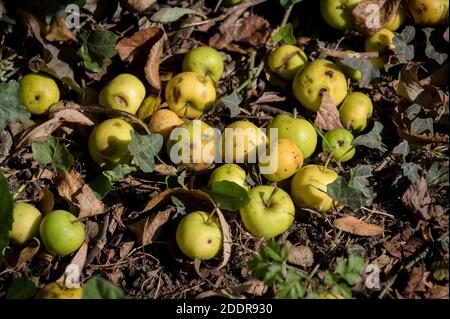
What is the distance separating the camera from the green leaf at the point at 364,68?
3961 millimetres

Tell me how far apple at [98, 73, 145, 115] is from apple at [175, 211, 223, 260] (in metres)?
0.99

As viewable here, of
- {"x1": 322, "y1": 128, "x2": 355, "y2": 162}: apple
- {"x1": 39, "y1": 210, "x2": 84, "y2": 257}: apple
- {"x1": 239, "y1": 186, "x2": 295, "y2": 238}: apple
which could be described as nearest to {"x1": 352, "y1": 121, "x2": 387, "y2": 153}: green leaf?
{"x1": 322, "y1": 128, "x2": 355, "y2": 162}: apple

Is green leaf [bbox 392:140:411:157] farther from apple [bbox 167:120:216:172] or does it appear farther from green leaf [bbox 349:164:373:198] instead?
apple [bbox 167:120:216:172]

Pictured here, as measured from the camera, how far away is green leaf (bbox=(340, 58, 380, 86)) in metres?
3.96

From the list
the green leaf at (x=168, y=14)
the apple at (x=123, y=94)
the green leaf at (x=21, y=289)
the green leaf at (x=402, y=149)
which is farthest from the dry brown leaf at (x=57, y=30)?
the green leaf at (x=402, y=149)

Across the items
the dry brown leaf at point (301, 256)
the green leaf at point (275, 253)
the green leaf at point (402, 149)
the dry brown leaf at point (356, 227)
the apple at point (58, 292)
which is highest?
the green leaf at point (402, 149)

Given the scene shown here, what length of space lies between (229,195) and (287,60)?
1276 millimetres

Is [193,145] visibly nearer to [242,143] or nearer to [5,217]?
[242,143]

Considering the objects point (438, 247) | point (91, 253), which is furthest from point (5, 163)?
point (438, 247)

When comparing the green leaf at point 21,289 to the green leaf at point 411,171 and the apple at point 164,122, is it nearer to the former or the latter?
the apple at point 164,122

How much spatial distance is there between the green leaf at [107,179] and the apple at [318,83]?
4.30 feet

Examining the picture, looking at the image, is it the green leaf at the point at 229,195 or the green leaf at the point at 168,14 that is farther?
the green leaf at the point at 168,14

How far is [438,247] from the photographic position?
3291 mm

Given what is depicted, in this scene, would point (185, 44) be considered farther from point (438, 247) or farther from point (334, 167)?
point (438, 247)
